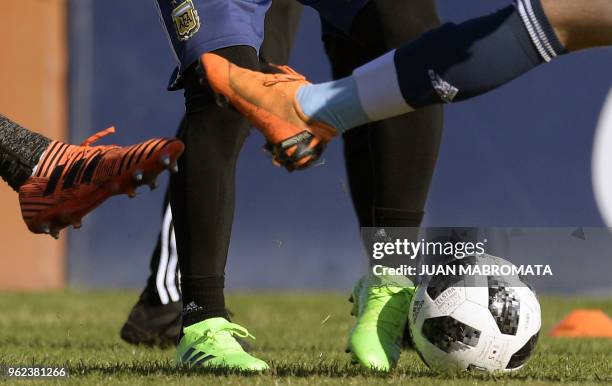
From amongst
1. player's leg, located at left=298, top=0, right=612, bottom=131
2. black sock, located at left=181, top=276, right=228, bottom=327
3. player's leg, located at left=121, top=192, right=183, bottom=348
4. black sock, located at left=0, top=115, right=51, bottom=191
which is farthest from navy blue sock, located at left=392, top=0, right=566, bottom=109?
player's leg, located at left=121, top=192, right=183, bottom=348

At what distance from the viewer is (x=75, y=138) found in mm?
6922

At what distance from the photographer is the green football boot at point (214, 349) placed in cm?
227

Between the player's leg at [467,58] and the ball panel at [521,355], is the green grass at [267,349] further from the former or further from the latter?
the player's leg at [467,58]

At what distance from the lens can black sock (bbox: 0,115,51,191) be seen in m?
2.33

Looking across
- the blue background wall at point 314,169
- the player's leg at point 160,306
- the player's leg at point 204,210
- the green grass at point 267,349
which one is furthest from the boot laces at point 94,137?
the blue background wall at point 314,169

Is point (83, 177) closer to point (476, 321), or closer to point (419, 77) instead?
point (419, 77)

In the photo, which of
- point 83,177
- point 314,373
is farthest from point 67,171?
point 314,373

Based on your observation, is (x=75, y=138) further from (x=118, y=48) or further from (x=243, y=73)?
(x=243, y=73)

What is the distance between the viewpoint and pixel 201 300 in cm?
236

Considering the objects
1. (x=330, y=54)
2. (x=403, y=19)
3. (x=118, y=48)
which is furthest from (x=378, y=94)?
(x=118, y=48)

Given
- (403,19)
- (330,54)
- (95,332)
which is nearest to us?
(403,19)

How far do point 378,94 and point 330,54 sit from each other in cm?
81

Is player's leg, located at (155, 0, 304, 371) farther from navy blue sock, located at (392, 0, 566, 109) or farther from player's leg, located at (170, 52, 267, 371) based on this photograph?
navy blue sock, located at (392, 0, 566, 109)

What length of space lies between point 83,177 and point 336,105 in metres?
0.55
